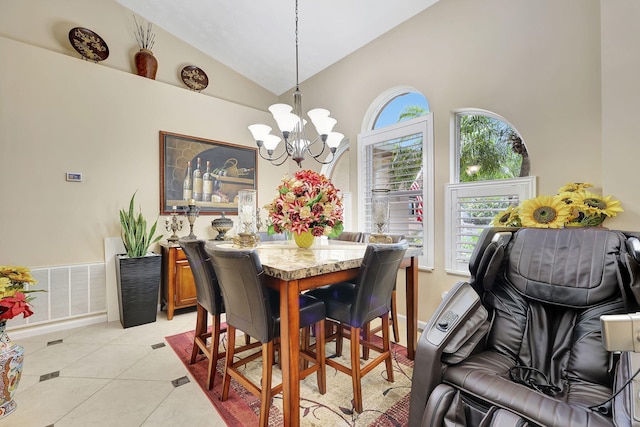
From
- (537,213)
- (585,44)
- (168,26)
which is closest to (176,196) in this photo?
(168,26)

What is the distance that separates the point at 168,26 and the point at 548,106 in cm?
424

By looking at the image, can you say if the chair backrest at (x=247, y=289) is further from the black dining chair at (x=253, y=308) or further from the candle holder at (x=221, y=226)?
the candle holder at (x=221, y=226)

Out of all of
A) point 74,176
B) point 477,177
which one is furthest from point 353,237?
point 74,176

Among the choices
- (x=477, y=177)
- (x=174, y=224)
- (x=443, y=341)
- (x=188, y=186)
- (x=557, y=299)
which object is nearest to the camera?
(x=443, y=341)

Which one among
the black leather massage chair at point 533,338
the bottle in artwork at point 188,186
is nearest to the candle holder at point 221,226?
the bottle in artwork at point 188,186

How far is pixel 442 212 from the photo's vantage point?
2.71 m

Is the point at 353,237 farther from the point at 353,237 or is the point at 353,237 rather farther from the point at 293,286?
the point at 293,286

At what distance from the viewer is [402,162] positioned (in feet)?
10.2

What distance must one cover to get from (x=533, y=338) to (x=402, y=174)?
204 cm

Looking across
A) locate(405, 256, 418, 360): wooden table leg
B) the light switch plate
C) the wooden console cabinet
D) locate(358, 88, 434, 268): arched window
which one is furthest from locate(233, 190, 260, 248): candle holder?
the light switch plate

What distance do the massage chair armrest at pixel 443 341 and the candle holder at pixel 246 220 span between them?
1.37 meters

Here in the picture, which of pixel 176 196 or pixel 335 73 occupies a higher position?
pixel 335 73

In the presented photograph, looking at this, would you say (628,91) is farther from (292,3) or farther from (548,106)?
(292,3)

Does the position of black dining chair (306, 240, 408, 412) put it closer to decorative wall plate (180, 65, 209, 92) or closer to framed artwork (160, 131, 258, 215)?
framed artwork (160, 131, 258, 215)
